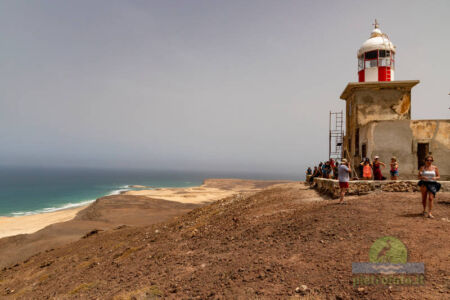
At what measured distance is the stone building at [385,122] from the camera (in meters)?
16.2

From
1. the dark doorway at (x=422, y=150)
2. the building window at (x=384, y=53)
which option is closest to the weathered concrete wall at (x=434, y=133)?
the dark doorway at (x=422, y=150)

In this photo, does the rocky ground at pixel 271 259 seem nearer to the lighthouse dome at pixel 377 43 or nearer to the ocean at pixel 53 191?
the lighthouse dome at pixel 377 43

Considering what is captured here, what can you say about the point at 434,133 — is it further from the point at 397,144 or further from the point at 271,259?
the point at 271,259

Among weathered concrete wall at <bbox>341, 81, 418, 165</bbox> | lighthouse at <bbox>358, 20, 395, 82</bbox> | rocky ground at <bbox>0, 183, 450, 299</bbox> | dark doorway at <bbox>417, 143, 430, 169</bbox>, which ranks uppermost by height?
lighthouse at <bbox>358, 20, 395, 82</bbox>

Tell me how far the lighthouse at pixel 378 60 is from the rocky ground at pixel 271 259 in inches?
473

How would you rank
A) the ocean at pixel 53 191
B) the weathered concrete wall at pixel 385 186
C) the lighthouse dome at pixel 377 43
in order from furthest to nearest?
the ocean at pixel 53 191
the lighthouse dome at pixel 377 43
the weathered concrete wall at pixel 385 186

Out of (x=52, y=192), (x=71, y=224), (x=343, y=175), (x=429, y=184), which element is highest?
(x=343, y=175)

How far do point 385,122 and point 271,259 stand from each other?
14.3 meters

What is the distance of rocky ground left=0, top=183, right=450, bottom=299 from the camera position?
5.03 metres

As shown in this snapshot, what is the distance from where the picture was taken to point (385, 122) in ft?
54.2

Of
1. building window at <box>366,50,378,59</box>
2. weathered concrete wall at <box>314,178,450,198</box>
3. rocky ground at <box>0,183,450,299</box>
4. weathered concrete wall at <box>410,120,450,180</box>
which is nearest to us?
rocky ground at <box>0,183,450,299</box>

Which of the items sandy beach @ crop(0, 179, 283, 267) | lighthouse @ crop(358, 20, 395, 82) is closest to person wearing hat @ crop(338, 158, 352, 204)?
lighthouse @ crop(358, 20, 395, 82)

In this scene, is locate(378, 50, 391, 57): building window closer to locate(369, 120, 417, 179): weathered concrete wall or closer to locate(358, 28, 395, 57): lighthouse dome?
locate(358, 28, 395, 57): lighthouse dome

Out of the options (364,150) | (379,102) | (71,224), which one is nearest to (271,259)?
(364,150)
